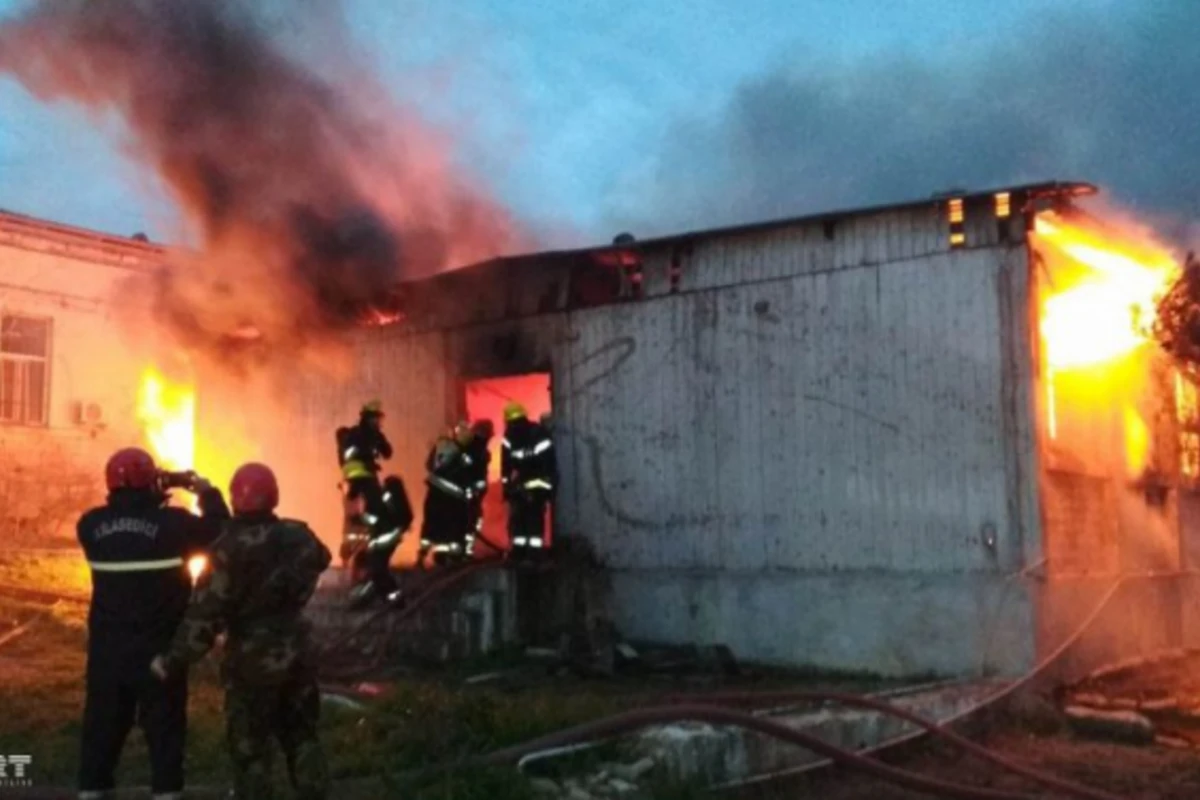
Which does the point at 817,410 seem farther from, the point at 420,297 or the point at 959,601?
the point at 420,297

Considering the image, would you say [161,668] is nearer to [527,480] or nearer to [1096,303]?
[527,480]

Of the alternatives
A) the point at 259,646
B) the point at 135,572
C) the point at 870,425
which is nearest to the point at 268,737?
the point at 259,646

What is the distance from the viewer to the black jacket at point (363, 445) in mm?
13539

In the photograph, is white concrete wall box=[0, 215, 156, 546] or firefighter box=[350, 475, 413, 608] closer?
firefighter box=[350, 475, 413, 608]

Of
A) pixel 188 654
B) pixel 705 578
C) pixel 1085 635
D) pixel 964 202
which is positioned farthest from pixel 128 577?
pixel 1085 635

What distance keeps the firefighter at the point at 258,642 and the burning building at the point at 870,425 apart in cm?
649

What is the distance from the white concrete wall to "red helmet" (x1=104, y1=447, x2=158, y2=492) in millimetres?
14434

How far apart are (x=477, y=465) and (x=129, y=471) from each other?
23.1ft

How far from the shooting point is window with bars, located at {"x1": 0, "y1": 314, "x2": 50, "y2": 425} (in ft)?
68.2

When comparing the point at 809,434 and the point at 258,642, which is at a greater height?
the point at 809,434

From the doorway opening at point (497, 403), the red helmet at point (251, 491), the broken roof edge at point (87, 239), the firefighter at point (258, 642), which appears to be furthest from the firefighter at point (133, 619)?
the broken roof edge at point (87, 239)

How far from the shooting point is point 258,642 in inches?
247

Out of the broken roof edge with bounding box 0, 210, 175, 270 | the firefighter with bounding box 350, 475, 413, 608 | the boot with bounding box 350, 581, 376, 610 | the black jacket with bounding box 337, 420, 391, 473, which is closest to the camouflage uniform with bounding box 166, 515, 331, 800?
the firefighter with bounding box 350, 475, 413, 608

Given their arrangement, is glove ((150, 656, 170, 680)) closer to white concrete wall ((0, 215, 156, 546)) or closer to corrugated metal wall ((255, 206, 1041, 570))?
corrugated metal wall ((255, 206, 1041, 570))
